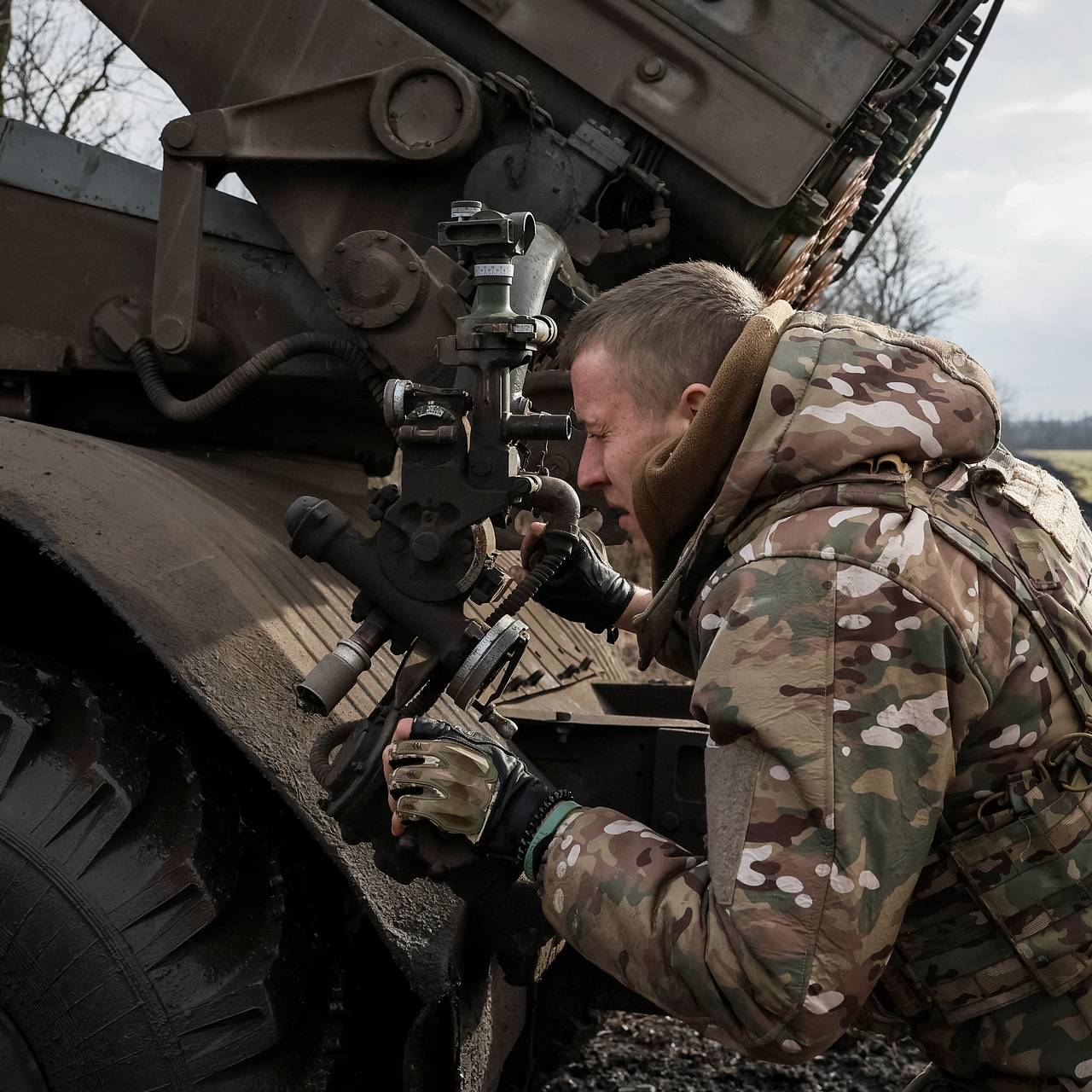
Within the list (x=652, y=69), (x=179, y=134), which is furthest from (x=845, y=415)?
(x=179, y=134)

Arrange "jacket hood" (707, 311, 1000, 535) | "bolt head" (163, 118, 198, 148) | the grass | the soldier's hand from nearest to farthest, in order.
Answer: "jacket hood" (707, 311, 1000, 535)
the soldier's hand
"bolt head" (163, 118, 198, 148)
the grass

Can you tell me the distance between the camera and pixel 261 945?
7.89 ft

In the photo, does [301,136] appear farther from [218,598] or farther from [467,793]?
[467,793]

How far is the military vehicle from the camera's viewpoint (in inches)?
94.3

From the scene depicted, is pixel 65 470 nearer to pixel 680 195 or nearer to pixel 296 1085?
pixel 296 1085

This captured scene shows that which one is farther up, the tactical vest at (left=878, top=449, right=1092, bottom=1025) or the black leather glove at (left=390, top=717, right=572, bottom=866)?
the tactical vest at (left=878, top=449, right=1092, bottom=1025)

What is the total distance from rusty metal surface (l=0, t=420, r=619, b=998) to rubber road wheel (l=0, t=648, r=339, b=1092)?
212 millimetres

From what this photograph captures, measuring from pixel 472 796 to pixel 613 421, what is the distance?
678 mm

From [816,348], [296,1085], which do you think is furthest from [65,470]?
[816,348]

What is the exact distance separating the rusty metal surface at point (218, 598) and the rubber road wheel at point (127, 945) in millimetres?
212

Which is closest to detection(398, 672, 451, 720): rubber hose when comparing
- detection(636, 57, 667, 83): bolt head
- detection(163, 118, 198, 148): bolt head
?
detection(163, 118, 198, 148): bolt head

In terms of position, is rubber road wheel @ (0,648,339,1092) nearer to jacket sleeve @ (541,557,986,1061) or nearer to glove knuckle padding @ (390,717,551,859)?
glove knuckle padding @ (390,717,551,859)

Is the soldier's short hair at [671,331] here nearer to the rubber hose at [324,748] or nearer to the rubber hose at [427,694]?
the rubber hose at [427,694]

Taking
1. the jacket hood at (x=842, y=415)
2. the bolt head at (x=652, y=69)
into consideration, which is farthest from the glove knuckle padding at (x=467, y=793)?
the bolt head at (x=652, y=69)
